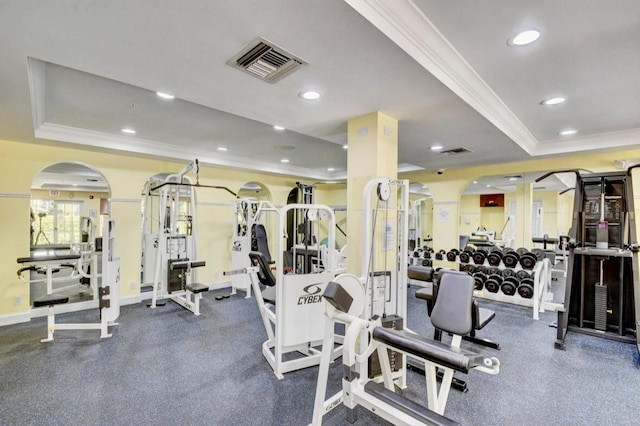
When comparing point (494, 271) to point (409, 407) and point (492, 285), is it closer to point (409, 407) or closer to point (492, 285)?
point (492, 285)

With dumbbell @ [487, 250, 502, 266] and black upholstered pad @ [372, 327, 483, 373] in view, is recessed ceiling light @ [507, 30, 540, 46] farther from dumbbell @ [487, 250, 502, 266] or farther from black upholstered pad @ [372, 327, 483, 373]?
A: dumbbell @ [487, 250, 502, 266]

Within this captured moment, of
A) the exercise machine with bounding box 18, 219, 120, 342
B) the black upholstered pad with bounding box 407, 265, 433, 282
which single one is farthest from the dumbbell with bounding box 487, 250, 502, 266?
the exercise machine with bounding box 18, 219, 120, 342

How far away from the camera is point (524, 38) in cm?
203

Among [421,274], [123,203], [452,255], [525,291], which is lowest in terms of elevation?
[525,291]

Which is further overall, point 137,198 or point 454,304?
point 137,198

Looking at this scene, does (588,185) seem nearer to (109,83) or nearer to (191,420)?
(191,420)

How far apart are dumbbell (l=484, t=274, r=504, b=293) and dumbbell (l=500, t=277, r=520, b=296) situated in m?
0.09

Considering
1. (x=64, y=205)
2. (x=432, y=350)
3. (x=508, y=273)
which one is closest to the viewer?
(x=432, y=350)

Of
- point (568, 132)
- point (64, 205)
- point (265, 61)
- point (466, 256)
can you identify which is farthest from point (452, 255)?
point (64, 205)

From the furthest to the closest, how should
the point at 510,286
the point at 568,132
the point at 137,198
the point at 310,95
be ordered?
the point at 137,198 < the point at 510,286 < the point at 568,132 < the point at 310,95

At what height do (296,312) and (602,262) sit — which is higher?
(602,262)

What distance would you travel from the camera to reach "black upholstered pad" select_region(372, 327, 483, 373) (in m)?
1.45

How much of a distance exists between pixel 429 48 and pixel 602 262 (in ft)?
12.2

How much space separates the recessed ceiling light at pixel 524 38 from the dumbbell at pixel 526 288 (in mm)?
3989
